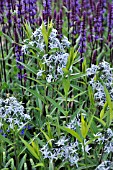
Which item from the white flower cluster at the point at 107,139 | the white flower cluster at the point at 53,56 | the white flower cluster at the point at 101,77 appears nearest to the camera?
the white flower cluster at the point at 107,139

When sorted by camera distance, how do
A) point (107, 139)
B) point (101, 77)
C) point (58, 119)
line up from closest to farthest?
point (107, 139) < point (101, 77) < point (58, 119)

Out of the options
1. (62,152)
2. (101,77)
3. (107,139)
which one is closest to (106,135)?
(107,139)

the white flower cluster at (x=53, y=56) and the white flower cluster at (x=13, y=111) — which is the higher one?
the white flower cluster at (x=53, y=56)

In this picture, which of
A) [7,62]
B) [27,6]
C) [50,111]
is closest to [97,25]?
[27,6]

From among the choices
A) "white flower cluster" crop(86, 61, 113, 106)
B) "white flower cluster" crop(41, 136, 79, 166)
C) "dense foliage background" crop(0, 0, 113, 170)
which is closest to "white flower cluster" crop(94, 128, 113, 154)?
"dense foliage background" crop(0, 0, 113, 170)

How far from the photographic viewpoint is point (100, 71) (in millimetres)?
3178

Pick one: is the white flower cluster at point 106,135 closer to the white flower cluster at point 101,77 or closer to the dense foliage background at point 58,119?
the dense foliage background at point 58,119

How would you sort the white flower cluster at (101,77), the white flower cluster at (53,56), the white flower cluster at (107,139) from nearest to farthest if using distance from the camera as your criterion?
the white flower cluster at (107,139) < the white flower cluster at (101,77) < the white flower cluster at (53,56)

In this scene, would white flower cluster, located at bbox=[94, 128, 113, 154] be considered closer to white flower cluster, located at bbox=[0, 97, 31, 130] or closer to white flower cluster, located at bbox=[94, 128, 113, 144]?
white flower cluster, located at bbox=[94, 128, 113, 144]

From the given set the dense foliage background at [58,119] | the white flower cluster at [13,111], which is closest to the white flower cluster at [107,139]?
the dense foliage background at [58,119]

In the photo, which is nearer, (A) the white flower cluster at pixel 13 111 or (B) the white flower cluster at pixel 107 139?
(B) the white flower cluster at pixel 107 139

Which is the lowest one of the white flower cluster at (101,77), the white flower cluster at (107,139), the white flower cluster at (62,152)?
the white flower cluster at (62,152)

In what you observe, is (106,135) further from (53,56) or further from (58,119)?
(53,56)

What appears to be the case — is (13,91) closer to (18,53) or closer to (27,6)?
(18,53)
